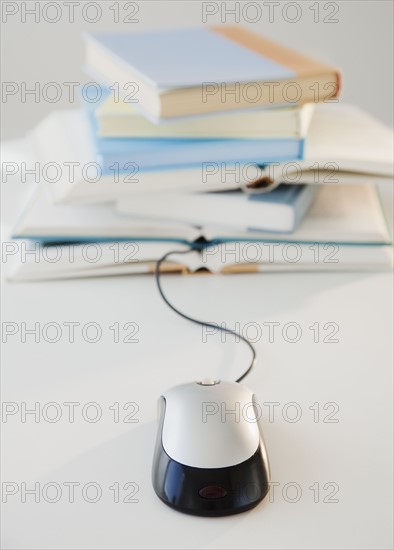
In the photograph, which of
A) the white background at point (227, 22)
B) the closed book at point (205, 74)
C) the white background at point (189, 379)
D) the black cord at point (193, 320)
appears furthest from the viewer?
the white background at point (227, 22)

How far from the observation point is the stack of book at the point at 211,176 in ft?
3.30

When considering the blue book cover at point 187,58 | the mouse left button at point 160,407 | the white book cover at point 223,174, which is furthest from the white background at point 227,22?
the mouse left button at point 160,407

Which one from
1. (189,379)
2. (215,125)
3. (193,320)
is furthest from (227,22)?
(189,379)

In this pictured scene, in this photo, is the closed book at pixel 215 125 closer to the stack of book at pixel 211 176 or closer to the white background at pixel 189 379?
the stack of book at pixel 211 176

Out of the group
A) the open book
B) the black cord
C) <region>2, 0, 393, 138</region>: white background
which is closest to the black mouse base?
the black cord

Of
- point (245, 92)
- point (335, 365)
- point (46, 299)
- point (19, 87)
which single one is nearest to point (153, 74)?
point (245, 92)

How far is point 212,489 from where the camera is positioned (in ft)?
2.00

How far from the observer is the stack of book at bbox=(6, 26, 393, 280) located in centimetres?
101

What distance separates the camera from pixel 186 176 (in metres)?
Result: 1.03

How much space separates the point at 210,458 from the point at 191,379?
0.19 metres

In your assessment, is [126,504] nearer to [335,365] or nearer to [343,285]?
[335,365]

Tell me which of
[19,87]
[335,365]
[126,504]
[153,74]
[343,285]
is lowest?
[126,504]

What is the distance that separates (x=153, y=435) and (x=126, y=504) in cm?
9

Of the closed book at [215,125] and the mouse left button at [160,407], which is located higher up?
the closed book at [215,125]
